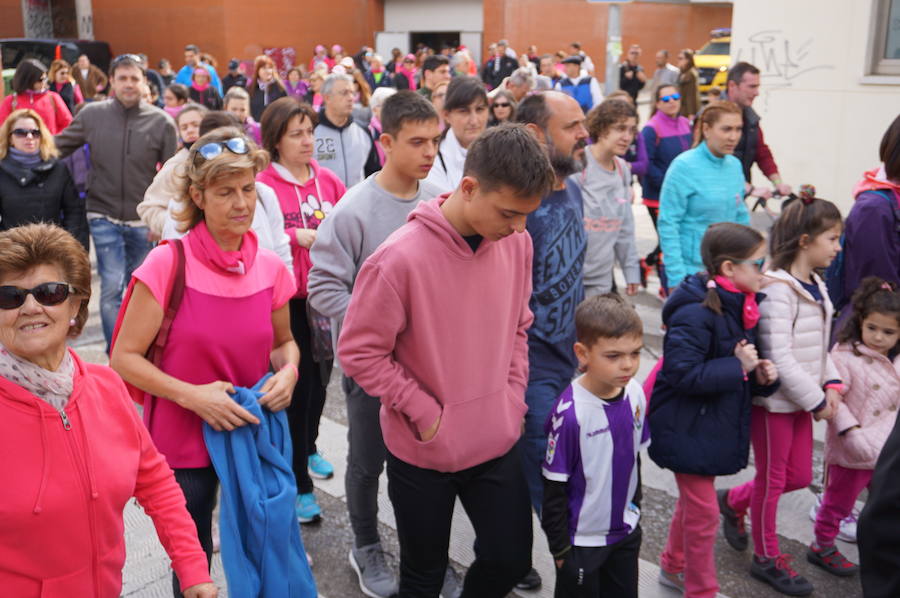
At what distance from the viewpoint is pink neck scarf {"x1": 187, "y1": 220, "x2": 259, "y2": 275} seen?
313 centimetres

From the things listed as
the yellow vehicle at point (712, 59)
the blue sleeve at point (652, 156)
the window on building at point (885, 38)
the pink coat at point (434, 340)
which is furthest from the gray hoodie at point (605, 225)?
the yellow vehicle at point (712, 59)

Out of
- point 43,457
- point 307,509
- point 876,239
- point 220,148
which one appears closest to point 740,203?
point 876,239

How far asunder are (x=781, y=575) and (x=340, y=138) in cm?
429

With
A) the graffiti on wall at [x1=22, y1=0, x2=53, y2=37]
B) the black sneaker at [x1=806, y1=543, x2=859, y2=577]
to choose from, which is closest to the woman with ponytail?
the black sneaker at [x1=806, y1=543, x2=859, y2=577]

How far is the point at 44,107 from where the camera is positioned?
893cm

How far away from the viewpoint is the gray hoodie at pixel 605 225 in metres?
4.89

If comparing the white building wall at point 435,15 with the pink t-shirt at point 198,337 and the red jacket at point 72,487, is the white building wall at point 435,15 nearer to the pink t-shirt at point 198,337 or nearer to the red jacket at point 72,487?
the pink t-shirt at point 198,337

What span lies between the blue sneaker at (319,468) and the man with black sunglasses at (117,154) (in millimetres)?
2567

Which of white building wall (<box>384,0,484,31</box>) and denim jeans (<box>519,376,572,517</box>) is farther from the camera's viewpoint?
white building wall (<box>384,0,484,31</box>)

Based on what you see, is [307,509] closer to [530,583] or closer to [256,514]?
[530,583]

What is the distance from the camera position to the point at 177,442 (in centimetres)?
310

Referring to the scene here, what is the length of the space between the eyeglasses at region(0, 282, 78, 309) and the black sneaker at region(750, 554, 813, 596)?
321 cm

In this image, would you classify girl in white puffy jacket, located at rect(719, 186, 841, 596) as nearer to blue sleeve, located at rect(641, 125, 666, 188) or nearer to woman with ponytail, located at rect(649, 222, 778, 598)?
woman with ponytail, located at rect(649, 222, 778, 598)

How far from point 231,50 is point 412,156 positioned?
2801 cm
